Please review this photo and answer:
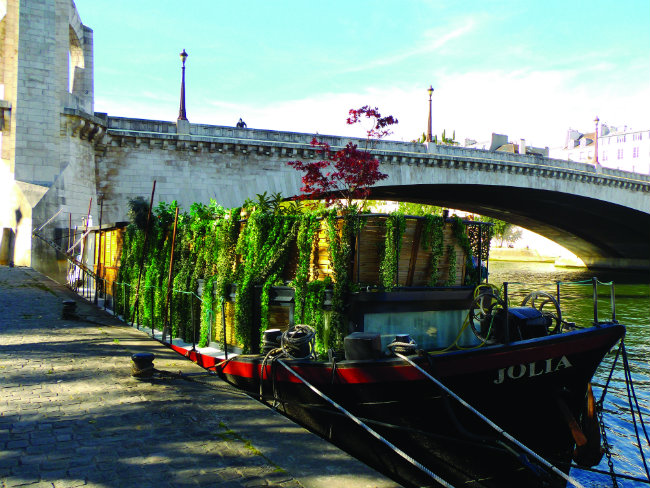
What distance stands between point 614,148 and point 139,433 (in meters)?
105

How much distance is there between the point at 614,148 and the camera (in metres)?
93.7

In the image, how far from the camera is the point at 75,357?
862cm

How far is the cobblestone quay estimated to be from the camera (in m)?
4.39

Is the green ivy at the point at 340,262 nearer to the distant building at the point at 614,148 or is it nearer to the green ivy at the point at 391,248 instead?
the green ivy at the point at 391,248

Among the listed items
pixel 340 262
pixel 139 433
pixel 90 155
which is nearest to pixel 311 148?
pixel 90 155

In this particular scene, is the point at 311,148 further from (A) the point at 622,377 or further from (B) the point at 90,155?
(A) the point at 622,377

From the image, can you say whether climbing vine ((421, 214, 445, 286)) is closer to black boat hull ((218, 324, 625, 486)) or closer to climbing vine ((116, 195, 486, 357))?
climbing vine ((116, 195, 486, 357))

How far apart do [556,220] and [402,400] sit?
2000 inches

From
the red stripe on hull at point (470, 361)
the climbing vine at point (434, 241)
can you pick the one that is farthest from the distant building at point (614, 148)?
the red stripe on hull at point (470, 361)

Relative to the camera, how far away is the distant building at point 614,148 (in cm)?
8762

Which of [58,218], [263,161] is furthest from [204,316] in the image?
[263,161]

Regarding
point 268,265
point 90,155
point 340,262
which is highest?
point 90,155

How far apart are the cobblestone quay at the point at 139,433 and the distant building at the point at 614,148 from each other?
86926 mm

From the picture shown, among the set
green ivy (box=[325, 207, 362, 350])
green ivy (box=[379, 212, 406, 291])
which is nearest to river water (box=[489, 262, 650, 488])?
green ivy (box=[379, 212, 406, 291])
